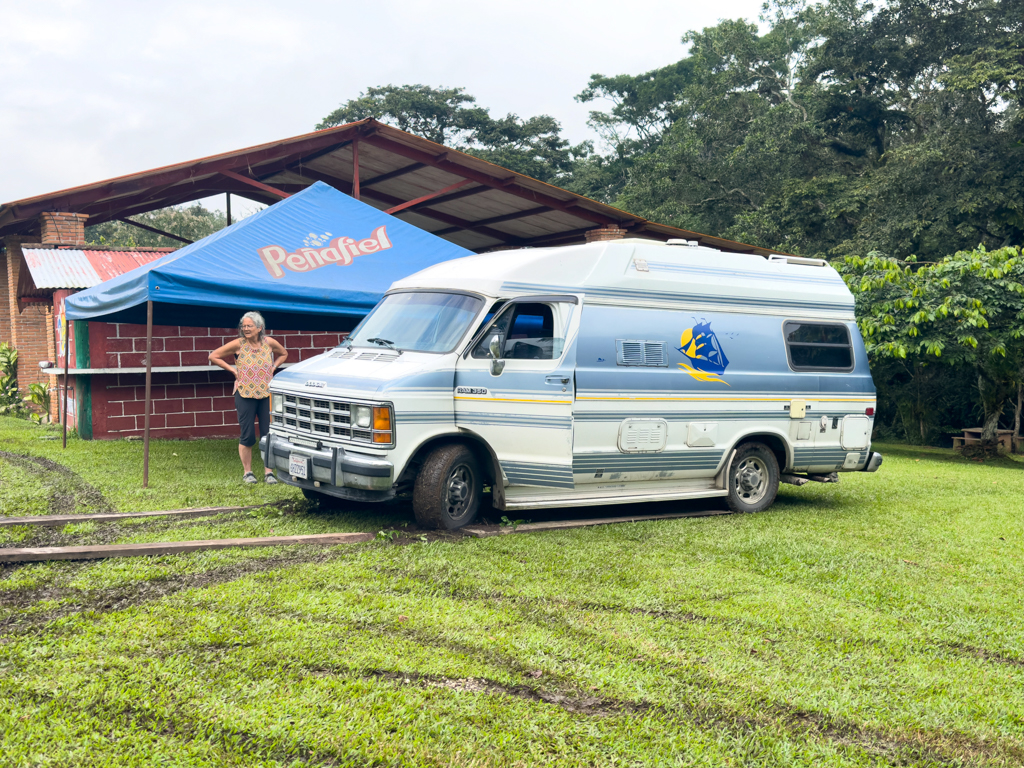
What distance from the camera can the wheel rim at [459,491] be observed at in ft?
24.0

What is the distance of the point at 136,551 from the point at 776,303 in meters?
6.38

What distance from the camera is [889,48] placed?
26.9m

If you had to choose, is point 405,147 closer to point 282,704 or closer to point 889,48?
point 282,704

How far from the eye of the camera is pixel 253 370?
359 inches

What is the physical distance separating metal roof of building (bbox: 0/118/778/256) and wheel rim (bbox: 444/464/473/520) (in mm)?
9598

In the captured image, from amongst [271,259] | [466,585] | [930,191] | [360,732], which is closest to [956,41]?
[930,191]

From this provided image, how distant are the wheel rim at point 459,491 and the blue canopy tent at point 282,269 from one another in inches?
132

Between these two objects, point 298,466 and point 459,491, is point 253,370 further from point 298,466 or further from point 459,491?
point 459,491

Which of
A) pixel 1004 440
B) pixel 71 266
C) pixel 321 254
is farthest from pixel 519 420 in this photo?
pixel 1004 440

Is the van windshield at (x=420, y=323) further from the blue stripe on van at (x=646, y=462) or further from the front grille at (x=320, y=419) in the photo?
the blue stripe on van at (x=646, y=462)

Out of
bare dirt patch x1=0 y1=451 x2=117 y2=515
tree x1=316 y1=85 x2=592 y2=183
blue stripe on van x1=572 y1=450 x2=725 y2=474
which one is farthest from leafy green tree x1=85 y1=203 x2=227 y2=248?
blue stripe on van x1=572 y1=450 x2=725 y2=474

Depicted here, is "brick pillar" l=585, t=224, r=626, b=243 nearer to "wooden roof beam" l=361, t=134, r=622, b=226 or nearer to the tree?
"wooden roof beam" l=361, t=134, r=622, b=226

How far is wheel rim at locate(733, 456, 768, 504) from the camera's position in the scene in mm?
8930

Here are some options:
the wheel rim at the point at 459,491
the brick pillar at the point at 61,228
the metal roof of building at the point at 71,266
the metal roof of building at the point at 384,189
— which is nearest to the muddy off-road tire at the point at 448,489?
the wheel rim at the point at 459,491
